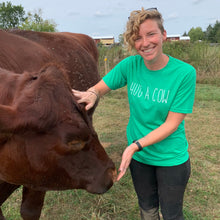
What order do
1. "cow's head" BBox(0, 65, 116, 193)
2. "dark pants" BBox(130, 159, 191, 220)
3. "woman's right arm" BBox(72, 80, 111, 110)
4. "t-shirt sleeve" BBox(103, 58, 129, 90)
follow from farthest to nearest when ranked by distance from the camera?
"t-shirt sleeve" BBox(103, 58, 129, 90) → "dark pants" BBox(130, 159, 191, 220) → "woman's right arm" BBox(72, 80, 111, 110) → "cow's head" BBox(0, 65, 116, 193)

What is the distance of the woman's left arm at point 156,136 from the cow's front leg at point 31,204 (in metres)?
1.18

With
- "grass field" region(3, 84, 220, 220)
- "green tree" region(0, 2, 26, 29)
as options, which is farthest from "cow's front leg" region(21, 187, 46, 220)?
"green tree" region(0, 2, 26, 29)

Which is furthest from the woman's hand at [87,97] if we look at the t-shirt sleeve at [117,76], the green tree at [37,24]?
the green tree at [37,24]

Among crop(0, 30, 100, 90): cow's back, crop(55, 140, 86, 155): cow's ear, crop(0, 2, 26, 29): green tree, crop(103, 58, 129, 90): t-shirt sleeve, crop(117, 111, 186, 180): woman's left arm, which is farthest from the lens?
crop(0, 2, 26, 29): green tree

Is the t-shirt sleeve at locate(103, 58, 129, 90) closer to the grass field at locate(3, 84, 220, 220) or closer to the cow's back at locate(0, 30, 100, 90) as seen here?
the cow's back at locate(0, 30, 100, 90)

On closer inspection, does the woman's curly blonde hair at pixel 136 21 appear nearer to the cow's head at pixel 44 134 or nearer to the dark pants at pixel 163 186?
the cow's head at pixel 44 134

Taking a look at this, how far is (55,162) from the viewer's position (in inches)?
54.9

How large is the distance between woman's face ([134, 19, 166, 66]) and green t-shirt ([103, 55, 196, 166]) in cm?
13

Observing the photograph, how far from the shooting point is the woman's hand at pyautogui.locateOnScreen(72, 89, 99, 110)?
1701 millimetres

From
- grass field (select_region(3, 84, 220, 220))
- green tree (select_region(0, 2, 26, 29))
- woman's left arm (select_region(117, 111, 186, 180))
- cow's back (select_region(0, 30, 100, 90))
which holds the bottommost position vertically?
grass field (select_region(3, 84, 220, 220))

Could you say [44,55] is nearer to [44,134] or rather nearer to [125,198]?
[44,134]

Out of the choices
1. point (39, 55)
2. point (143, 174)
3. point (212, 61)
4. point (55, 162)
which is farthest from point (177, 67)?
point (212, 61)

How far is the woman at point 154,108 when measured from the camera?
5.43 ft

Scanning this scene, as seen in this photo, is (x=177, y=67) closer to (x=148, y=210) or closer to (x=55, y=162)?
(x=55, y=162)
